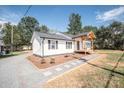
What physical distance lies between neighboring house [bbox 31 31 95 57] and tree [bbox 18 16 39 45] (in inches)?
459

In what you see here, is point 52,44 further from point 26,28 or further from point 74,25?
point 74,25

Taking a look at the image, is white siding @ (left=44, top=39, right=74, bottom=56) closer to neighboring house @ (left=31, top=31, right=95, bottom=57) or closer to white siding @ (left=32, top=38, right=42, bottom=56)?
neighboring house @ (left=31, top=31, right=95, bottom=57)

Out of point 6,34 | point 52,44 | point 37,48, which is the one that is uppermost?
point 6,34

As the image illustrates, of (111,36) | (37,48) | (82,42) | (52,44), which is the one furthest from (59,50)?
(111,36)

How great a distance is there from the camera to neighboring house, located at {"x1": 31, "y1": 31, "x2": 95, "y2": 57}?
41.1 feet

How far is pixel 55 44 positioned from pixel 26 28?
16468 millimetres

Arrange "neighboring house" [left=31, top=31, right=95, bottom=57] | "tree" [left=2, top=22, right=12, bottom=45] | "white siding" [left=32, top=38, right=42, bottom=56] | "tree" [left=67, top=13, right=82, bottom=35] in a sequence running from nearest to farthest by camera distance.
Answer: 1. "neighboring house" [left=31, top=31, right=95, bottom=57]
2. "white siding" [left=32, top=38, right=42, bottom=56]
3. "tree" [left=2, top=22, right=12, bottom=45]
4. "tree" [left=67, top=13, right=82, bottom=35]

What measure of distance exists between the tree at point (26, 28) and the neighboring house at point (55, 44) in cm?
1166

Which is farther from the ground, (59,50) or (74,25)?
(74,25)

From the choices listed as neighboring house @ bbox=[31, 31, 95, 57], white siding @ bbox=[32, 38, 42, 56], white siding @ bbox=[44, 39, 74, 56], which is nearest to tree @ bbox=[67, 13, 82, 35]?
neighboring house @ bbox=[31, 31, 95, 57]

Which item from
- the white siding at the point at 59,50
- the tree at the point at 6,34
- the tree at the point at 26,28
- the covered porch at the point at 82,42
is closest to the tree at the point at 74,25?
the tree at the point at 26,28

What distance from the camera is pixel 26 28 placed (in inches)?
1091
